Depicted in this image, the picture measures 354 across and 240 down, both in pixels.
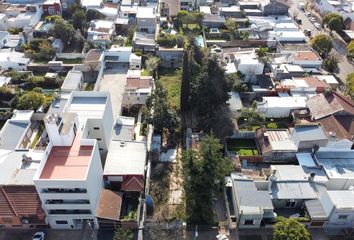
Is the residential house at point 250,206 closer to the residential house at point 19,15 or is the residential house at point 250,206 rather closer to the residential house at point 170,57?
the residential house at point 170,57

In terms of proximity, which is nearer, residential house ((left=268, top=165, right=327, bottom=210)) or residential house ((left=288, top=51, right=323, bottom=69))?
residential house ((left=268, top=165, right=327, bottom=210))

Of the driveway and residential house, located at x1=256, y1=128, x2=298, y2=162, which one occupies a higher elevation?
the driveway

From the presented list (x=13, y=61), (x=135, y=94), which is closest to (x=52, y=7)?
(x=13, y=61)

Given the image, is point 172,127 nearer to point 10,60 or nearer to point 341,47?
point 10,60

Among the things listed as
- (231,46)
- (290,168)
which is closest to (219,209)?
(290,168)

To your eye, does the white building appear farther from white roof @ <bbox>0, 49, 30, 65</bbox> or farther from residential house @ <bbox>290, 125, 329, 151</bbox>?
white roof @ <bbox>0, 49, 30, 65</bbox>

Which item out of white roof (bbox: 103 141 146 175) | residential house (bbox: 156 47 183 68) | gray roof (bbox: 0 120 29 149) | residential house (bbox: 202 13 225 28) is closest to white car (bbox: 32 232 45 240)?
white roof (bbox: 103 141 146 175)
